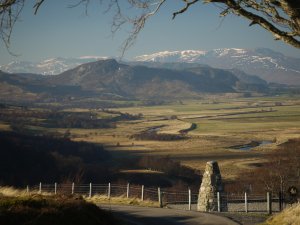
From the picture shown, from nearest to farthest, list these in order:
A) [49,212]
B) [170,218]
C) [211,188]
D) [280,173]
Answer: [49,212], [170,218], [211,188], [280,173]

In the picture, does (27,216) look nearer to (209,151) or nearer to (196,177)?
(196,177)

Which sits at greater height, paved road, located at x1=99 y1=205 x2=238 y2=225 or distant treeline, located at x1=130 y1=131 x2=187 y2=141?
distant treeline, located at x1=130 y1=131 x2=187 y2=141

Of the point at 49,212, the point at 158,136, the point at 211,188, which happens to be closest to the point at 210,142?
the point at 158,136

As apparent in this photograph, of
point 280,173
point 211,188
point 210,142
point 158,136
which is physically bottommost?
point 211,188

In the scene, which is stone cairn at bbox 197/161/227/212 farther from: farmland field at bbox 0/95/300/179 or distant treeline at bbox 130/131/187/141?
distant treeline at bbox 130/131/187/141

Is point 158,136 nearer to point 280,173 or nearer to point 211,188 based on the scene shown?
point 280,173

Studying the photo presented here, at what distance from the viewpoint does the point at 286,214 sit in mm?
15797

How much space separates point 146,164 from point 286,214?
9194cm

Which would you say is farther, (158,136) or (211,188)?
(158,136)

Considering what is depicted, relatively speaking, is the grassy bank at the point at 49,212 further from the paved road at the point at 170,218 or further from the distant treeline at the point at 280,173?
the distant treeline at the point at 280,173

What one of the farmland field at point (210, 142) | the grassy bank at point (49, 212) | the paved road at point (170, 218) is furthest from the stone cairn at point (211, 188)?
the farmland field at point (210, 142)

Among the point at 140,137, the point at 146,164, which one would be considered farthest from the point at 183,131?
the point at 146,164

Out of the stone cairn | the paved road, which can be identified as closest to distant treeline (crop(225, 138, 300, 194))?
the stone cairn

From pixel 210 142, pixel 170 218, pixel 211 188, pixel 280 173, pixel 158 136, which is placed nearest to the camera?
pixel 170 218
